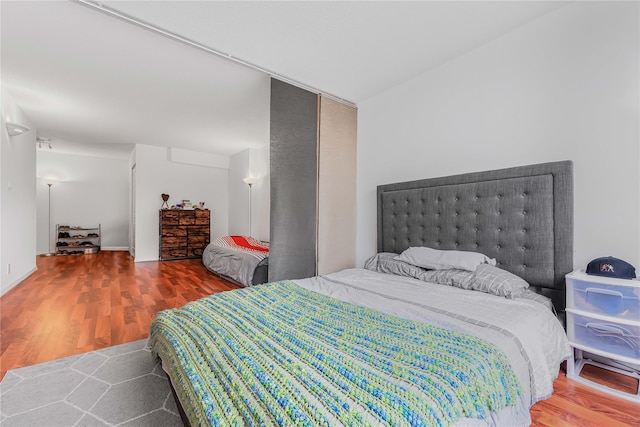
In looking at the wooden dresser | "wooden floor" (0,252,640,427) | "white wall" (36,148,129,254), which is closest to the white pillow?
"wooden floor" (0,252,640,427)

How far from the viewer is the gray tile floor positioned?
4.67 feet

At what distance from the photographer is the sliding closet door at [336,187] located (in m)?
2.95

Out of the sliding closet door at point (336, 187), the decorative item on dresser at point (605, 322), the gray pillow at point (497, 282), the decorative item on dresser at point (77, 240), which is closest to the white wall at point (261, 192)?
the sliding closet door at point (336, 187)

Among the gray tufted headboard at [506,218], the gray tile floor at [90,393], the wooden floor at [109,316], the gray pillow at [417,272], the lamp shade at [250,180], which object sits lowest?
the gray tile floor at [90,393]

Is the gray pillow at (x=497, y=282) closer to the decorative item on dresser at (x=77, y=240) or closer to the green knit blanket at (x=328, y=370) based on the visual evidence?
the green knit blanket at (x=328, y=370)

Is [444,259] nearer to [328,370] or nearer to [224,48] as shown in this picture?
[328,370]

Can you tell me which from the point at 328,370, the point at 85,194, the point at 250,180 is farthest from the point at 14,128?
the point at 328,370

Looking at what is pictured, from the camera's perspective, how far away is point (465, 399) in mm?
856

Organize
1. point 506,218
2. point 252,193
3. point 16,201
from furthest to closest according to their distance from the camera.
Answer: point 252,193 → point 16,201 → point 506,218

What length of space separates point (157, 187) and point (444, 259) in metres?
6.16

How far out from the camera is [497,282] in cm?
180

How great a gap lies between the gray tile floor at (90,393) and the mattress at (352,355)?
319 mm

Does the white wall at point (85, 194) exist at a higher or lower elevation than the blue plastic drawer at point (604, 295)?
higher

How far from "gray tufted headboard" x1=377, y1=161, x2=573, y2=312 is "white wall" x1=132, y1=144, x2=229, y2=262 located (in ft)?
18.0
